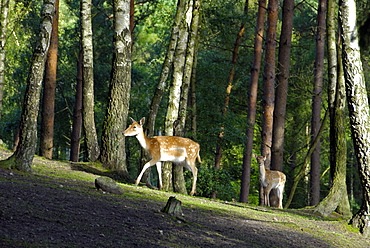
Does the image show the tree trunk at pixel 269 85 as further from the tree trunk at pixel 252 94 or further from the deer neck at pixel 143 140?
the deer neck at pixel 143 140

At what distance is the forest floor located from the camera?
7289 mm

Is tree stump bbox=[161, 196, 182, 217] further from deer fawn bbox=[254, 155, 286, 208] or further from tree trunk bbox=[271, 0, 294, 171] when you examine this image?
tree trunk bbox=[271, 0, 294, 171]

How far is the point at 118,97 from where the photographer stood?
50.5 ft

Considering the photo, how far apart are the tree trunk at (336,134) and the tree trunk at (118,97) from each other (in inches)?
213

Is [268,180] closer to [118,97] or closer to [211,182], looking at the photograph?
[211,182]

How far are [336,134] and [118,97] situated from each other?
5.69 metres

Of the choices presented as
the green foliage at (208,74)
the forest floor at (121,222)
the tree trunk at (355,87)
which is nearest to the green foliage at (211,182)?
the green foliage at (208,74)

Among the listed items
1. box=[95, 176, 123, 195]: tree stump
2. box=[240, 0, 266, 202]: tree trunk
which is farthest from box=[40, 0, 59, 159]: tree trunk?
box=[95, 176, 123, 195]: tree stump

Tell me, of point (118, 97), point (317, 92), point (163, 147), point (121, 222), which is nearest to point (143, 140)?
point (163, 147)

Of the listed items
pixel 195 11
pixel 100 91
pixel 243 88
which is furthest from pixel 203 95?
pixel 195 11

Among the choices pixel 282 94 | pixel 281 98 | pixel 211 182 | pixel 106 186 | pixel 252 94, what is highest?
pixel 252 94

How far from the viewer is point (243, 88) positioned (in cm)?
3947

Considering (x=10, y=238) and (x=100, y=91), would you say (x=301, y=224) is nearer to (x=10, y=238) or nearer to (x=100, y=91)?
(x=10, y=238)

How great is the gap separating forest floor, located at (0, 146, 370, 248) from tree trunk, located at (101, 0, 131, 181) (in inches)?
45.0
